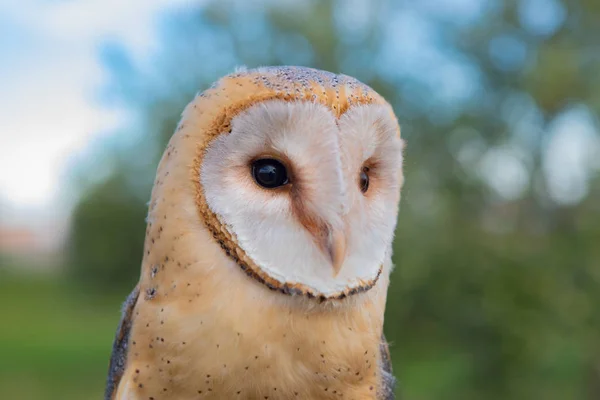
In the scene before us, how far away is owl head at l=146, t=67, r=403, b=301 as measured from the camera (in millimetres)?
817

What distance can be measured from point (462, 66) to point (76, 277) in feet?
25.3

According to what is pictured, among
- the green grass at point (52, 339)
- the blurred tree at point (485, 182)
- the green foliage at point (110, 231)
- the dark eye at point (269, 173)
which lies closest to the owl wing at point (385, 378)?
the dark eye at point (269, 173)

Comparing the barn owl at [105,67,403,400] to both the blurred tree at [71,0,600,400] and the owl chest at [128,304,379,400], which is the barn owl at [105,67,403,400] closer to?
the owl chest at [128,304,379,400]

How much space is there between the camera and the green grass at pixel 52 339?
6.99 meters

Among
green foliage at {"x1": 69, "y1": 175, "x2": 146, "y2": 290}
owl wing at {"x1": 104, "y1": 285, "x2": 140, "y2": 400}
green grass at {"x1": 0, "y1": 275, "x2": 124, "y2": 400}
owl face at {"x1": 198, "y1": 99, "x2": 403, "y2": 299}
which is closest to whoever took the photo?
owl face at {"x1": 198, "y1": 99, "x2": 403, "y2": 299}

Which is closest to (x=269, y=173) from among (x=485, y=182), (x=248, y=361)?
(x=248, y=361)

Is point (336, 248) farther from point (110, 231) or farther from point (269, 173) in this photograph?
point (110, 231)

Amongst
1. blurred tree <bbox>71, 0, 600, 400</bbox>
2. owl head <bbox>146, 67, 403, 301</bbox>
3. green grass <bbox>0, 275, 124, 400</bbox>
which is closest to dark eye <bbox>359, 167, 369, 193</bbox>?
owl head <bbox>146, 67, 403, 301</bbox>

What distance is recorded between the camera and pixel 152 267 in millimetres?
924

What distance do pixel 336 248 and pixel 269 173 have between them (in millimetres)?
155

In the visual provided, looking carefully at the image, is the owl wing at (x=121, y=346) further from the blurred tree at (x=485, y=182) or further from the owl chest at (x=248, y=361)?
the blurred tree at (x=485, y=182)

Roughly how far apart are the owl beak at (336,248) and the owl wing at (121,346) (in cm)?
41

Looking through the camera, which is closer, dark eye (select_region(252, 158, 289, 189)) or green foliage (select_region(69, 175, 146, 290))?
A: dark eye (select_region(252, 158, 289, 189))

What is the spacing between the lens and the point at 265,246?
2.77 ft
